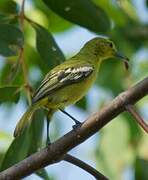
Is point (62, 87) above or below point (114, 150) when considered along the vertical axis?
above

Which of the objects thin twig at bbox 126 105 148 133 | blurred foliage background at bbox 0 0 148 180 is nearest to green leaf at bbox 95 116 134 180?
blurred foliage background at bbox 0 0 148 180

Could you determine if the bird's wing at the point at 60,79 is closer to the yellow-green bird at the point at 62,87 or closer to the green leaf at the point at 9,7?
the yellow-green bird at the point at 62,87

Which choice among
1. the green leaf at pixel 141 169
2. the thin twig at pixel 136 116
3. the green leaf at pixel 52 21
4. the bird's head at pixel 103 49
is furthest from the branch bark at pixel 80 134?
the green leaf at pixel 52 21

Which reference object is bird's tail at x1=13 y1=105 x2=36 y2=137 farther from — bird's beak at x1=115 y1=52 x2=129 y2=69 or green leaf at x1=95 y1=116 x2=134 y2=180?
green leaf at x1=95 y1=116 x2=134 y2=180

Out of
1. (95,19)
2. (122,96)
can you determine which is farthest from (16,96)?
(122,96)

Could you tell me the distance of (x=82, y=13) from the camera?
9.84 ft

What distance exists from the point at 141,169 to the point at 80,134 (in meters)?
0.71

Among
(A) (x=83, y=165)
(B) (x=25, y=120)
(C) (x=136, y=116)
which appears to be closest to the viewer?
(C) (x=136, y=116)

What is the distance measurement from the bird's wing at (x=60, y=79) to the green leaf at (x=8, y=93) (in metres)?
0.09

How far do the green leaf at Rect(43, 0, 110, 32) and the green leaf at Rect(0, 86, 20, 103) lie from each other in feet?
1.45

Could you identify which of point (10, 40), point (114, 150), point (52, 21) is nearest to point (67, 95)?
point (10, 40)

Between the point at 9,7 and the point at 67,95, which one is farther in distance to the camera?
the point at 9,7

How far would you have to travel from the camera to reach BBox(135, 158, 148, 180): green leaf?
2.65 meters

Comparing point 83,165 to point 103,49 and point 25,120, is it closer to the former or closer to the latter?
point 25,120
